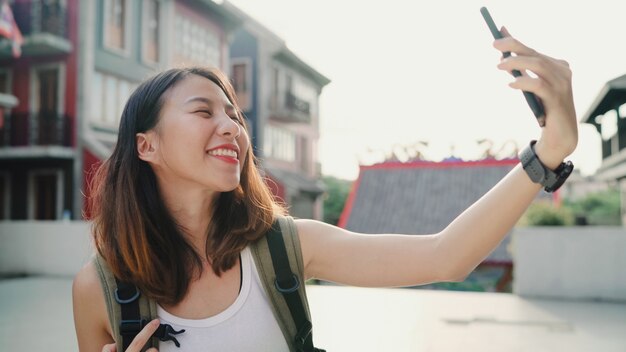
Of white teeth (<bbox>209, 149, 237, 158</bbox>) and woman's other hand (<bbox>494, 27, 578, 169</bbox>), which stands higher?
woman's other hand (<bbox>494, 27, 578, 169</bbox>)

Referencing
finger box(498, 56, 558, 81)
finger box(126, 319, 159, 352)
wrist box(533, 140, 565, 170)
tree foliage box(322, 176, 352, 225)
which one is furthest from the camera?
tree foliage box(322, 176, 352, 225)

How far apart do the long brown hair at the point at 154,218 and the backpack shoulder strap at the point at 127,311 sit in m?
0.02

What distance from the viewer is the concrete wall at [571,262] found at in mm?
8078

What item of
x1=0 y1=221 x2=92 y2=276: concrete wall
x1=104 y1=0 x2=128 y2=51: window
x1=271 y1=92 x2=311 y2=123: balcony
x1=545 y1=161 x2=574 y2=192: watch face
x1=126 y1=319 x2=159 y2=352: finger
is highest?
x1=104 y1=0 x2=128 y2=51: window

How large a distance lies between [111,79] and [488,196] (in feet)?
52.4

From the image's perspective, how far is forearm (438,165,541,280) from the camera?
130 centimetres

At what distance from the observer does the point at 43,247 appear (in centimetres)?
1148

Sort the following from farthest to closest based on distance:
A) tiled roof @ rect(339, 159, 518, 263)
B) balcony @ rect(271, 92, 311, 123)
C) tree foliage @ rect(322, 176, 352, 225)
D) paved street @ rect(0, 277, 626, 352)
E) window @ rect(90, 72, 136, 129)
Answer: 1. tree foliage @ rect(322, 176, 352, 225)
2. balcony @ rect(271, 92, 311, 123)
3. tiled roof @ rect(339, 159, 518, 263)
4. window @ rect(90, 72, 136, 129)
5. paved street @ rect(0, 277, 626, 352)

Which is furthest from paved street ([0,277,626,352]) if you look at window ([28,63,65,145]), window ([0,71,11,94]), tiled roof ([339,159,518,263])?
window ([0,71,11,94])

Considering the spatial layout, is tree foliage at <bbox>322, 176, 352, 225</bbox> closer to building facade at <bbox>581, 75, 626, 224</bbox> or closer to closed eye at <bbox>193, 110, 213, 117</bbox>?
building facade at <bbox>581, 75, 626, 224</bbox>

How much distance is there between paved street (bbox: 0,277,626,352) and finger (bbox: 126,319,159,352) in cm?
413

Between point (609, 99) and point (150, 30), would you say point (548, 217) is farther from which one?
point (150, 30)

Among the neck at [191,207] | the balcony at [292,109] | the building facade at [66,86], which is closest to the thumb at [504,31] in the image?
the neck at [191,207]

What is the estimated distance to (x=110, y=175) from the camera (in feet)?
5.80
